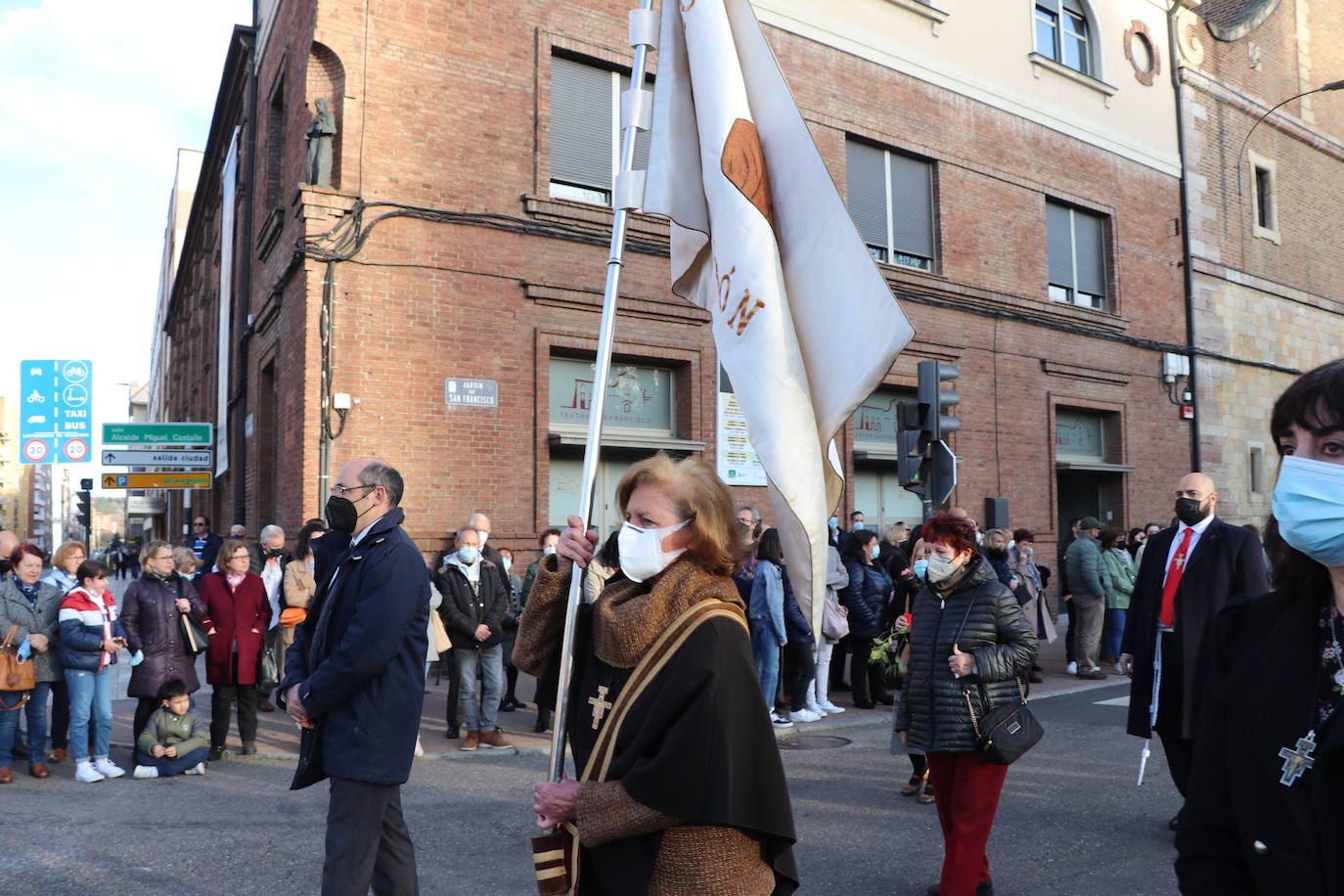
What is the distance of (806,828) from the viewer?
20.2 ft

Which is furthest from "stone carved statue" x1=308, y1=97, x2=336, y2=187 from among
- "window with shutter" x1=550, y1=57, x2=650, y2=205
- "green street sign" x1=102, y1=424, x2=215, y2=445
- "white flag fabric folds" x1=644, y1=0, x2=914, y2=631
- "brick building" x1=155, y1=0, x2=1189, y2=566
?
"white flag fabric folds" x1=644, y1=0, x2=914, y2=631

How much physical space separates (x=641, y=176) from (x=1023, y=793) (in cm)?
527

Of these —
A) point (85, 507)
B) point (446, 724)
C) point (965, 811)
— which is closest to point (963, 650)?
point (965, 811)

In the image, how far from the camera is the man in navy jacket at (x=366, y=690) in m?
3.89

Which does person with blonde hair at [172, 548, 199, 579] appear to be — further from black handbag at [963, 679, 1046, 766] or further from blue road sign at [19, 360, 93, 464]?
black handbag at [963, 679, 1046, 766]

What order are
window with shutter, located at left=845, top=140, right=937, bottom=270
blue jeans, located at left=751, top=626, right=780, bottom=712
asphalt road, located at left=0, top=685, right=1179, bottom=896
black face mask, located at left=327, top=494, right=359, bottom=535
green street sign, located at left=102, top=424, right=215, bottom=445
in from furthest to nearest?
green street sign, located at left=102, top=424, right=215, bottom=445, window with shutter, located at left=845, top=140, right=937, bottom=270, blue jeans, located at left=751, top=626, right=780, bottom=712, asphalt road, located at left=0, top=685, right=1179, bottom=896, black face mask, located at left=327, top=494, right=359, bottom=535

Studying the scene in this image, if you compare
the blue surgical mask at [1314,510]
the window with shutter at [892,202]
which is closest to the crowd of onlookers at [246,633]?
the blue surgical mask at [1314,510]

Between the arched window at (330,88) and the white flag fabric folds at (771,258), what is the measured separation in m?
9.32

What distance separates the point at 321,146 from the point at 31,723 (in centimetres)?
692

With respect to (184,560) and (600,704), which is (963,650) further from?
(184,560)

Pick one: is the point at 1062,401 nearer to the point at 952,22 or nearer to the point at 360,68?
the point at 952,22

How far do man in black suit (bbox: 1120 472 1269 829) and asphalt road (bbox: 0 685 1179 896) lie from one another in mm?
721

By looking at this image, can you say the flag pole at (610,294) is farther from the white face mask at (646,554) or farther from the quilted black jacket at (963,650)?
the quilted black jacket at (963,650)

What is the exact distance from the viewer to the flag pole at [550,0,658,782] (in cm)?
279
